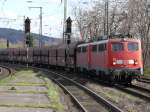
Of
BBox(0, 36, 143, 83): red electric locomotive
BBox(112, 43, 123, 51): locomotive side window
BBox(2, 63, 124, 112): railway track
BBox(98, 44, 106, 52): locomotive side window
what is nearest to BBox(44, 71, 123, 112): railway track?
BBox(2, 63, 124, 112): railway track

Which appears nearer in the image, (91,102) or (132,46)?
(91,102)

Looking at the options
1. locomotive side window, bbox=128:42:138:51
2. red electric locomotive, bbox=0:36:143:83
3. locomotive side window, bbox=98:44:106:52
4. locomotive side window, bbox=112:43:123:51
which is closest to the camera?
red electric locomotive, bbox=0:36:143:83

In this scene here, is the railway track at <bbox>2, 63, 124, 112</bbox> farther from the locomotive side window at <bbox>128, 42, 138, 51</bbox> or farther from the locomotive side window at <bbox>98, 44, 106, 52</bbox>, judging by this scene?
the locomotive side window at <bbox>128, 42, 138, 51</bbox>

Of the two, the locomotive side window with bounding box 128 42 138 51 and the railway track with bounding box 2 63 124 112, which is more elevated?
the locomotive side window with bounding box 128 42 138 51

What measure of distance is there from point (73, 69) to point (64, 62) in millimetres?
5382

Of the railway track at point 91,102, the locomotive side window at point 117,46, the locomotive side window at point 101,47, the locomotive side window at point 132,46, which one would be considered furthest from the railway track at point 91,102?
the locomotive side window at point 132,46

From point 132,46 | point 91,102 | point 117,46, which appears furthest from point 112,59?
point 91,102

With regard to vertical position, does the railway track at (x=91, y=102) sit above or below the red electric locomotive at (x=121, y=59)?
below

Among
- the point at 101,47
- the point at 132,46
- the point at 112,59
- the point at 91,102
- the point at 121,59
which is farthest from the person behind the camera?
the point at 101,47

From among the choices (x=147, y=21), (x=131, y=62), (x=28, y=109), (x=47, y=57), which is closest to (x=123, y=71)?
(x=131, y=62)

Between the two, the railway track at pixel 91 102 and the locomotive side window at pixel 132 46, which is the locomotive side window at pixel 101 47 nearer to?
the locomotive side window at pixel 132 46

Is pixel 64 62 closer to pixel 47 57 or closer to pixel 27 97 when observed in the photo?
pixel 47 57

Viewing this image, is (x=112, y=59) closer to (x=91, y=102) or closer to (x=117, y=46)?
(x=117, y=46)

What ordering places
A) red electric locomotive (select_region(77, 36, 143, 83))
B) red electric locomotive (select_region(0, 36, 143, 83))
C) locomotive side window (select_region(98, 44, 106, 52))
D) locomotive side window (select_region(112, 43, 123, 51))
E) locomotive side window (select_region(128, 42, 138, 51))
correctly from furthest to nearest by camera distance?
locomotive side window (select_region(98, 44, 106, 52)), locomotive side window (select_region(128, 42, 138, 51)), locomotive side window (select_region(112, 43, 123, 51)), red electric locomotive (select_region(0, 36, 143, 83)), red electric locomotive (select_region(77, 36, 143, 83))
